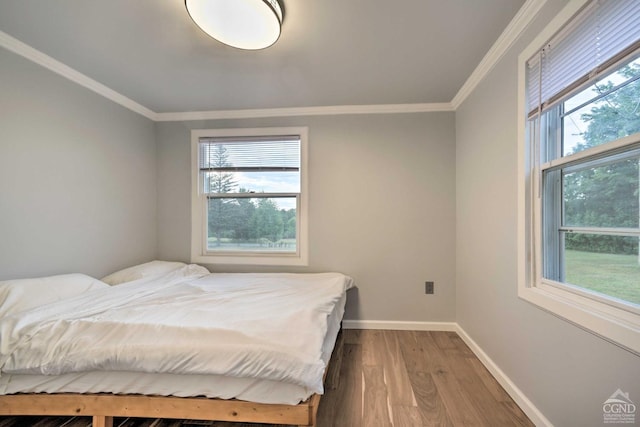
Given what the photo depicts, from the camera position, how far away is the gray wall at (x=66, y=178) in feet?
5.85

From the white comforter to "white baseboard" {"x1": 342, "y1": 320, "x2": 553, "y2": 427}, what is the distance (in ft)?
4.09

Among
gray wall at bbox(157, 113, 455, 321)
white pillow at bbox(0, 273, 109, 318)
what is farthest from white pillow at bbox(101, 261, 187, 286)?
gray wall at bbox(157, 113, 455, 321)

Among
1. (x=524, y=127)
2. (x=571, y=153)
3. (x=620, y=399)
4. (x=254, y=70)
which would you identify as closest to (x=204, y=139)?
(x=254, y=70)

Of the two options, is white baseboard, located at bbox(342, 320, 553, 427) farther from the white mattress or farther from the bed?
the white mattress

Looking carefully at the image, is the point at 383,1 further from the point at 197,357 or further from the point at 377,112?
the point at 197,357

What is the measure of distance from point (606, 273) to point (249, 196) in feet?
9.24

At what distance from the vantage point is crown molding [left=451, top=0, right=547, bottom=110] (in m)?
1.45

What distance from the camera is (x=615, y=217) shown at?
112 cm

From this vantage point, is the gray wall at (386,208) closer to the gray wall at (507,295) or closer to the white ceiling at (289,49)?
the gray wall at (507,295)

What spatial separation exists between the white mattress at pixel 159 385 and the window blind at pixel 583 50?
1.94 m

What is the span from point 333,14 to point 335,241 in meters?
1.97

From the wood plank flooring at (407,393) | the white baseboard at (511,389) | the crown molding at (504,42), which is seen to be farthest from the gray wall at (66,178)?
the white baseboard at (511,389)

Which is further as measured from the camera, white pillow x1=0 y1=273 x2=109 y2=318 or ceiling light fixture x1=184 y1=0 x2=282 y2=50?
white pillow x1=0 y1=273 x2=109 y2=318

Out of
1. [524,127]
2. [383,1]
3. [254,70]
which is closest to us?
[383,1]
